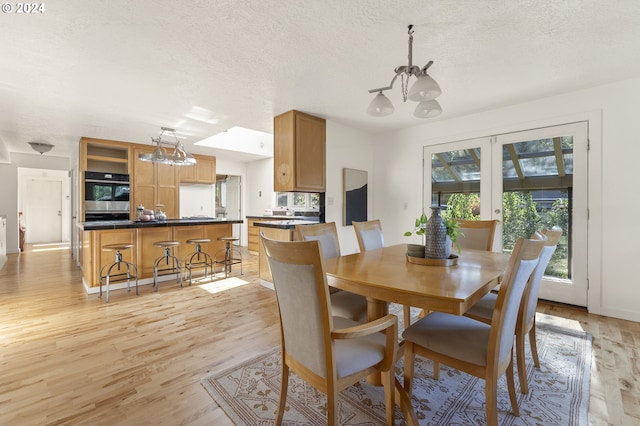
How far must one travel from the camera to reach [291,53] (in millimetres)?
2244

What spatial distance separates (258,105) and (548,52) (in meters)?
2.79

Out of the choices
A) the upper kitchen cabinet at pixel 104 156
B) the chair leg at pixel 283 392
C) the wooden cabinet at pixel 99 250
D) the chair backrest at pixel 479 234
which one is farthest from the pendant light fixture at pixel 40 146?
the chair backrest at pixel 479 234

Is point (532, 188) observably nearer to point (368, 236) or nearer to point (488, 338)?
point (368, 236)

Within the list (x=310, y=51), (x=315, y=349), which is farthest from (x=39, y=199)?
(x=315, y=349)

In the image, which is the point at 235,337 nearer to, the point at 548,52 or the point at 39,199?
the point at 548,52

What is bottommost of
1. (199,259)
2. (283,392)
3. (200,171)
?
(283,392)

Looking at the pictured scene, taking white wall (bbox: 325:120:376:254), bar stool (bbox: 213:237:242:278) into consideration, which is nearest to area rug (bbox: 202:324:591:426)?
white wall (bbox: 325:120:376:254)

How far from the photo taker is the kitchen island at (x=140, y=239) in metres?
3.69

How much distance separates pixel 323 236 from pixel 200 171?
4.97 m

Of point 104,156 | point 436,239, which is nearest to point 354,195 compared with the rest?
point 436,239

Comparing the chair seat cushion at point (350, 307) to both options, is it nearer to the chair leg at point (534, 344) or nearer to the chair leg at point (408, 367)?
the chair leg at point (408, 367)

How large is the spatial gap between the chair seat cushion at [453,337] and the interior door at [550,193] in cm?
246

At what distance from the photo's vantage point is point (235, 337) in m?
2.43

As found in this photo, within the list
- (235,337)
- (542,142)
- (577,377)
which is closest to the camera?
(577,377)
